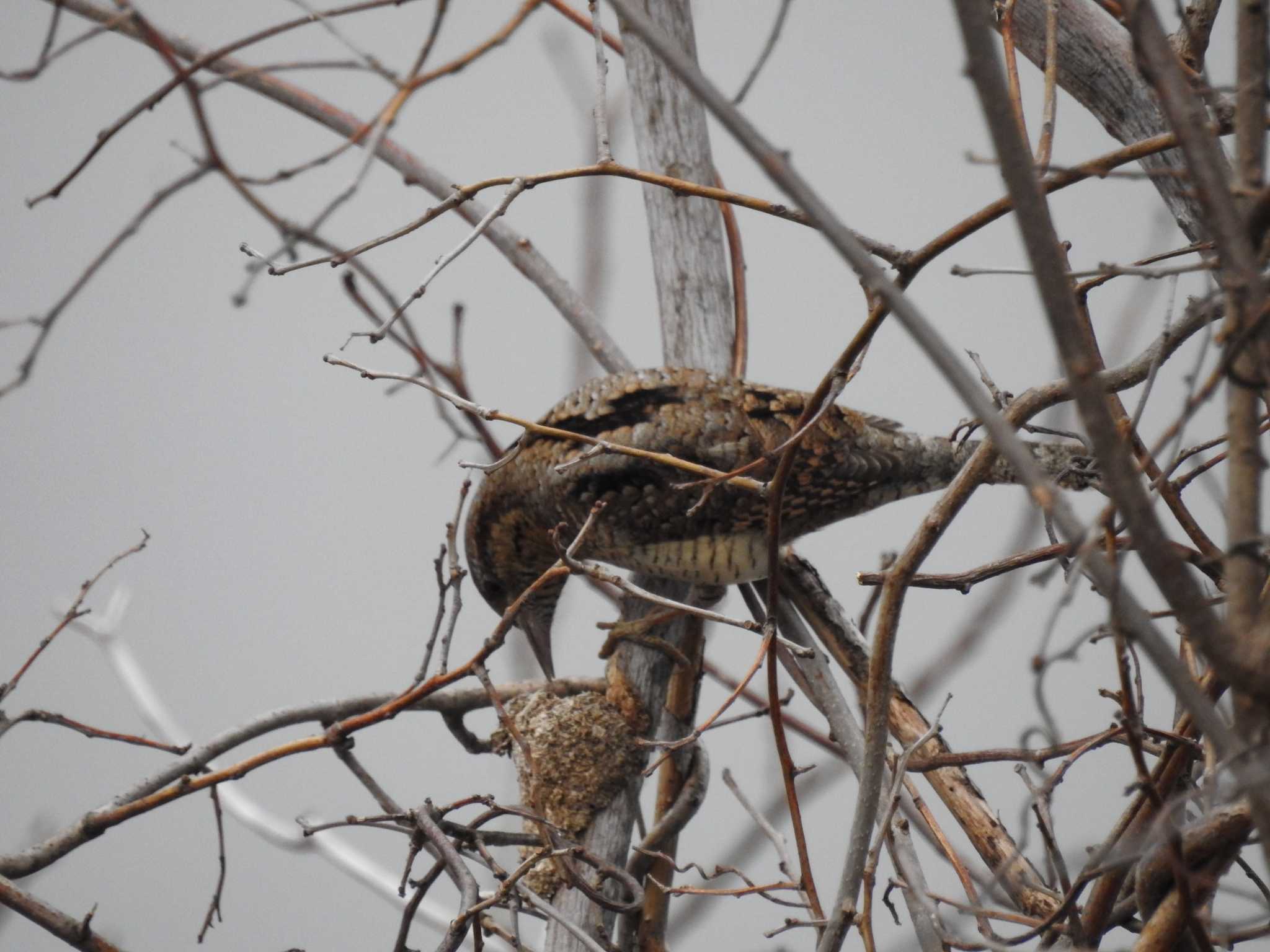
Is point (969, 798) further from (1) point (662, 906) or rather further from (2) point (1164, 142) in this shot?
(2) point (1164, 142)

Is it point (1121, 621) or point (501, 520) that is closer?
point (1121, 621)

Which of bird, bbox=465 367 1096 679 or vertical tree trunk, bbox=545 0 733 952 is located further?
vertical tree trunk, bbox=545 0 733 952

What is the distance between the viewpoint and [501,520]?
1.90m

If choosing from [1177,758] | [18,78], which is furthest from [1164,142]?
[18,78]

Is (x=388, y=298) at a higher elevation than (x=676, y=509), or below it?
higher

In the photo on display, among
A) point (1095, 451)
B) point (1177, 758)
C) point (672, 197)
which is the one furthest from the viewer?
point (672, 197)

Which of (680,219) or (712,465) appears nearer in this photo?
(712,465)

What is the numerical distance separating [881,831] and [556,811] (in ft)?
2.31

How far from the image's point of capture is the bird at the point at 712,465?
1.56m

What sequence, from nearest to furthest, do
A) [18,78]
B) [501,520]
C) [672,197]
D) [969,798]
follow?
[969,798], [18,78], [672,197], [501,520]

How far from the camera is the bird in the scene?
1.56 meters

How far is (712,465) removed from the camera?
155 cm

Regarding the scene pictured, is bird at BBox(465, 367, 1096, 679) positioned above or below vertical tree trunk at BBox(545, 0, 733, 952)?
below

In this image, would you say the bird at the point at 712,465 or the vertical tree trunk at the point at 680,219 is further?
the vertical tree trunk at the point at 680,219
